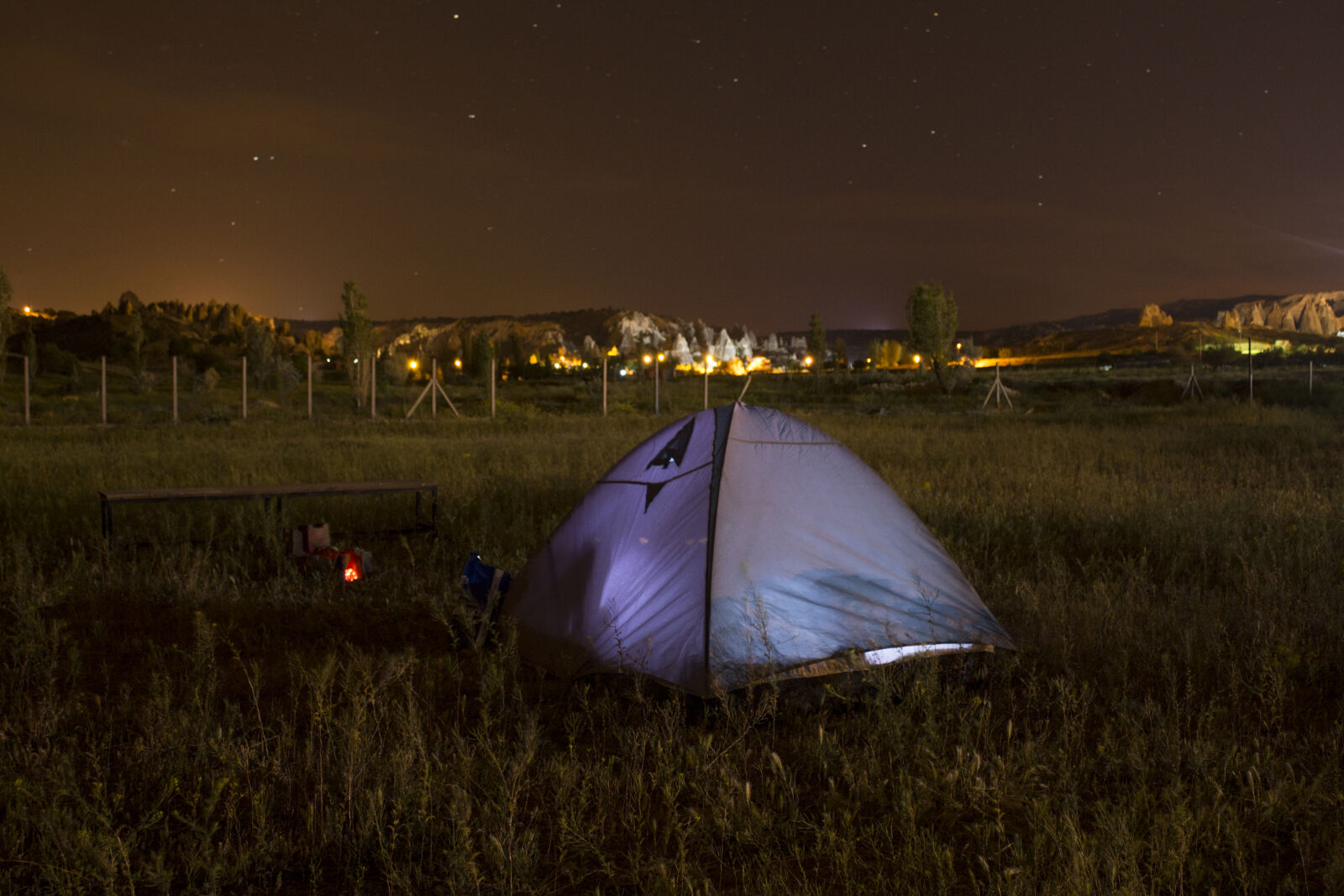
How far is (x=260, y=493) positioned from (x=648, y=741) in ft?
18.0

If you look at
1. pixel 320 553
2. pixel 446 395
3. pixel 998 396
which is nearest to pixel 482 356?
pixel 446 395

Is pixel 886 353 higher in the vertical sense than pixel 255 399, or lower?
higher

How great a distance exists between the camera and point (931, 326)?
38125 millimetres

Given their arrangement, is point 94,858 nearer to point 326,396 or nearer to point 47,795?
point 47,795

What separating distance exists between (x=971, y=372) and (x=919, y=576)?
45.3 m

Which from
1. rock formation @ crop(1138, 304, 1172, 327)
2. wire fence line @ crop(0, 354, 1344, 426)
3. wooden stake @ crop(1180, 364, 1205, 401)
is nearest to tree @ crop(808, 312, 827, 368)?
wire fence line @ crop(0, 354, 1344, 426)

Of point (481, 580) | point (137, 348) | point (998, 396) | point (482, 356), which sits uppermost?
point (482, 356)

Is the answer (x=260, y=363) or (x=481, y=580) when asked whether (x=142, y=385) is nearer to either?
(x=260, y=363)

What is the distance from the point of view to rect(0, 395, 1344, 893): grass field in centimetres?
279

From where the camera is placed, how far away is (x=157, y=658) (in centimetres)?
459

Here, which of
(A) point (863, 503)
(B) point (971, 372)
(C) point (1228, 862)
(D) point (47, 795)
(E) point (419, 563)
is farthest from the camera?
(B) point (971, 372)

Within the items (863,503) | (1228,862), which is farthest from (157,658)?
(1228,862)

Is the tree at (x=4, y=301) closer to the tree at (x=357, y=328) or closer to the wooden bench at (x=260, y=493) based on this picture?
the tree at (x=357, y=328)

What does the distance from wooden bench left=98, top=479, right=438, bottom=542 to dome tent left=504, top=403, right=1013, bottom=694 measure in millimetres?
3382
